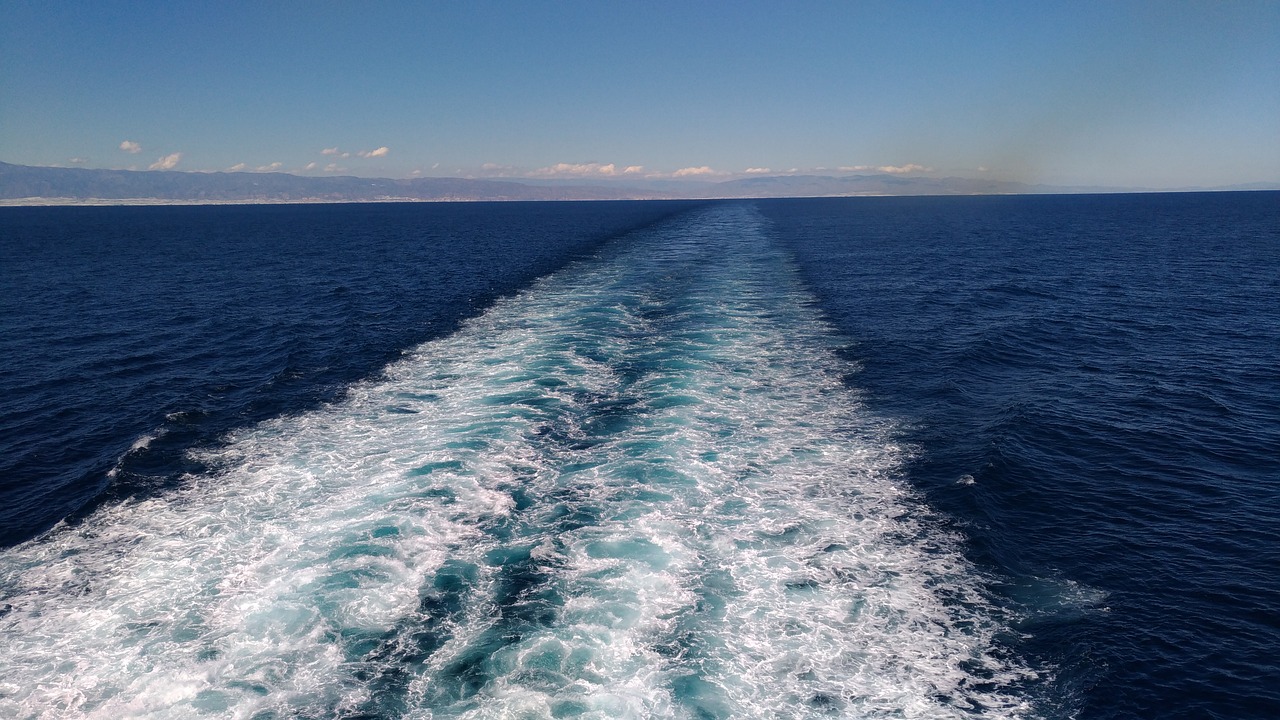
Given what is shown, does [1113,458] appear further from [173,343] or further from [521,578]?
[173,343]

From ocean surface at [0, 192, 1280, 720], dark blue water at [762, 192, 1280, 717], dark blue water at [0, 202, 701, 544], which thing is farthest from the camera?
dark blue water at [0, 202, 701, 544]

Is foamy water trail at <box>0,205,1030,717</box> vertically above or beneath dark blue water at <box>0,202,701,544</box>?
beneath

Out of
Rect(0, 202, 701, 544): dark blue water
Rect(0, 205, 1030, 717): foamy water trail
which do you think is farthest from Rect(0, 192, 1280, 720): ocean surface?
Rect(0, 202, 701, 544): dark blue water

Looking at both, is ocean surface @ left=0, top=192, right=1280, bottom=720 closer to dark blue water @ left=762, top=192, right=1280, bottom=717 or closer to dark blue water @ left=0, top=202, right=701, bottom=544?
dark blue water @ left=762, top=192, right=1280, bottom=717

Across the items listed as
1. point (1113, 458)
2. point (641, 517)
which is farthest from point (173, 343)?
point (1113, 458)

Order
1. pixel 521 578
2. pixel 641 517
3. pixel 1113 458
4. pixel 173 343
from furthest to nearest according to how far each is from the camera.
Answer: pixel 173 343 < pixel 1113 458 < pixel 641 517 < pixel 521 578

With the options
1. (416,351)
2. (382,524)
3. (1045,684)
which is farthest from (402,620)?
(416,351)

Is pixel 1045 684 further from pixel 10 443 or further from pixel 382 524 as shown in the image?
pixel 10 443
